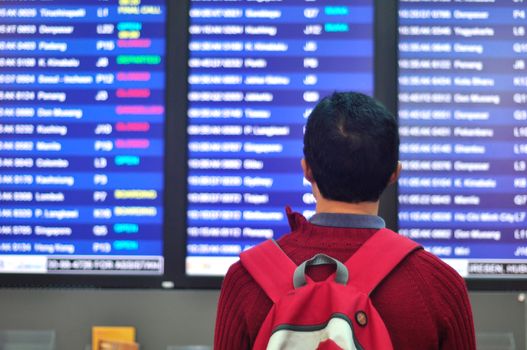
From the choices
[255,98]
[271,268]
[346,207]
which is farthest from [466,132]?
[271,268]

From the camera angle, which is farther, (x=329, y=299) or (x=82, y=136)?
(x=82, y=136)

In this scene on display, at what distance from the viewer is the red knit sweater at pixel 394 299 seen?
3.74ft

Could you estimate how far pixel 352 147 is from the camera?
1.18 m

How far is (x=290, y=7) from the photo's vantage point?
2.22 metres

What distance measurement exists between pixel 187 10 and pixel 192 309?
102 cm

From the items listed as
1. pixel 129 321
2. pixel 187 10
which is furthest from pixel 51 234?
pixel 187 10

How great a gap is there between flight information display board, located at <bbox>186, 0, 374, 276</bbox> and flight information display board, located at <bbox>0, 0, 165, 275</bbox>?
0.46 feet

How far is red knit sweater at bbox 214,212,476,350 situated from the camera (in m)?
1.14

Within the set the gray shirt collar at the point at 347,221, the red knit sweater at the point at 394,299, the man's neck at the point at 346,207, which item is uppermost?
the man's neck at the point at 346,207

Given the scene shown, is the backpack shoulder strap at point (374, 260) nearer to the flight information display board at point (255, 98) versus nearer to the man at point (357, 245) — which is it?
the man at point (357, 245)

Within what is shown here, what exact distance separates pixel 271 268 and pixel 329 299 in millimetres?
134

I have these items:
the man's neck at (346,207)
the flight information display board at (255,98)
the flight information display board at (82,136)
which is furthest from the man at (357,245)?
the flight information display board at (82,136)

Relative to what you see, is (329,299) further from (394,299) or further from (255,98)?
(255,98)

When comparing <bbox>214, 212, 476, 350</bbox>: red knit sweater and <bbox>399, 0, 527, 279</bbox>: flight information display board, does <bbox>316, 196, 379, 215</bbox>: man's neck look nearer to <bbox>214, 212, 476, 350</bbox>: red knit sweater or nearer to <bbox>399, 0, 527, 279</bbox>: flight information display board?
<bbox>214, 212, 476, 350</bbox>: red knit sweater
